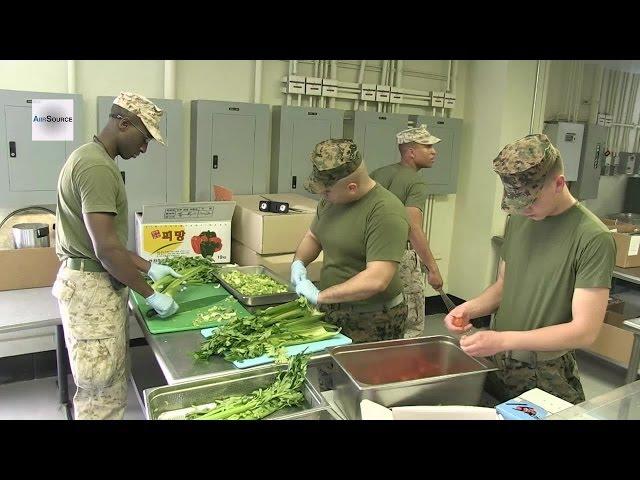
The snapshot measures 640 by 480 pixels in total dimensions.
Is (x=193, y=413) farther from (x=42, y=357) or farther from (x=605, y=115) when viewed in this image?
(x=605, y=115)

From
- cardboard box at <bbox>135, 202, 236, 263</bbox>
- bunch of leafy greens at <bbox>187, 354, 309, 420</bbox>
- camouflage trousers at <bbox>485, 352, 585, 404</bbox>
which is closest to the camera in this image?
bunch of leafy greens at <bbox>187, 354, 309, 420</bbox>

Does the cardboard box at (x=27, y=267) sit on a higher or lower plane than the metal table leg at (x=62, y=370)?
higher

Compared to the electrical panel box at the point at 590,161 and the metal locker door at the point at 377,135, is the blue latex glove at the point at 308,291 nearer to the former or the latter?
the metal locker door at the point at 377,135

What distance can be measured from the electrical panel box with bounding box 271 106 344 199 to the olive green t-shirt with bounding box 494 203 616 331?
2540mm

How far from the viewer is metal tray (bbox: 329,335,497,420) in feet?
4.39

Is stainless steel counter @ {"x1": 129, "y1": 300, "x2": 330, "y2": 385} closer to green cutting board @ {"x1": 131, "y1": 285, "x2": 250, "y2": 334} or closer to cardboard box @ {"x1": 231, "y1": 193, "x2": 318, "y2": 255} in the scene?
green cutting board @ {"x1": 131, "y1": 285, "x2": 250, "y2": 334}

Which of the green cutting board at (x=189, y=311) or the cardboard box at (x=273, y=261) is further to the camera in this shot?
the cardboard box at (x=273, y=261)

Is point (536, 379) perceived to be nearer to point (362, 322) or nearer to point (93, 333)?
point (362, 322)

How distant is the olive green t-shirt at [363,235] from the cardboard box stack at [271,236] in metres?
0.96

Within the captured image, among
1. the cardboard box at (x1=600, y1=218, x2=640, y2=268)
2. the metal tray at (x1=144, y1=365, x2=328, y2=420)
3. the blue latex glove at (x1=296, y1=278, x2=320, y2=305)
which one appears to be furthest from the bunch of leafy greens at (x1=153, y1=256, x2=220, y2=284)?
the cardboard box at (x1=600, y1=218, x2=640, y2=268)

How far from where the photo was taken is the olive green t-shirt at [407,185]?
136 inches

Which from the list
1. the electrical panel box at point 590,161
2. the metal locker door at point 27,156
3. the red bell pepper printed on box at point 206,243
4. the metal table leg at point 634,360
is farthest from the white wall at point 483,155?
the metal locker door at point 27,156

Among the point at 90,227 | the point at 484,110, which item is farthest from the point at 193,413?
the point at 484,110

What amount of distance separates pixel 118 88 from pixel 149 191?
0.78 metres
